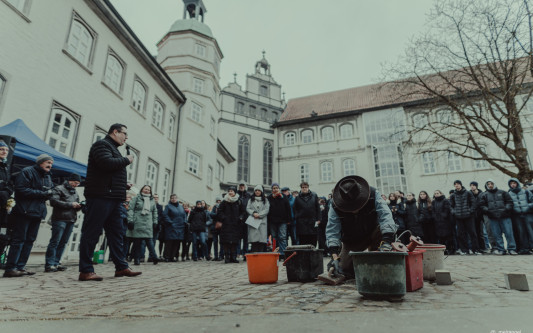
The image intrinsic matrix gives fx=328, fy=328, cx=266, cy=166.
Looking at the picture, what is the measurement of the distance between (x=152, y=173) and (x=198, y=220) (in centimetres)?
741

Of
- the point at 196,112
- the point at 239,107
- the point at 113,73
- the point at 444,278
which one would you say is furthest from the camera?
the point at 239,107

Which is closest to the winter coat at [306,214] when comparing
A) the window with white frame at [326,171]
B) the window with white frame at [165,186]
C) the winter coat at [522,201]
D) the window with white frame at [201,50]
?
the winter coat at [522,201]

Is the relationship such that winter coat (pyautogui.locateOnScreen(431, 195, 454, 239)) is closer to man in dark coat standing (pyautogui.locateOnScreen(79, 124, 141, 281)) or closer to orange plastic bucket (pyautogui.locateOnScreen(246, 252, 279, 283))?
orange plastic bucket (pyautogui.locateOnScreen(246, 252, 279, 283))

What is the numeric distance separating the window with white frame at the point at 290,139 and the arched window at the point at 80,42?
23179mm

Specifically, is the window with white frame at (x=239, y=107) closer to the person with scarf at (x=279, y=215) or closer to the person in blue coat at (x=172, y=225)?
the person in blue coat at (x=172, y=225)

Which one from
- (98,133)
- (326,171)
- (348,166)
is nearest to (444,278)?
(98,133)

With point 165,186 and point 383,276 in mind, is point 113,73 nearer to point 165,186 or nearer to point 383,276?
point 165,186

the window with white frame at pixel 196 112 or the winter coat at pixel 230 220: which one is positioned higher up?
the window with white frame at pixel 196 112

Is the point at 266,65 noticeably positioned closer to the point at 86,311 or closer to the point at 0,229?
the point at 0,229

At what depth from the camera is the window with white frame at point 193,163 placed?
19.7 metres

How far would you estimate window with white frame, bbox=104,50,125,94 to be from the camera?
44.0 ft

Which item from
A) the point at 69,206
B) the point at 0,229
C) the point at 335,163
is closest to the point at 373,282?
the point at 69,206

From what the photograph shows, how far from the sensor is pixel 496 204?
978 cm

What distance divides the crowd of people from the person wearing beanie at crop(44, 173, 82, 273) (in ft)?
0.06
